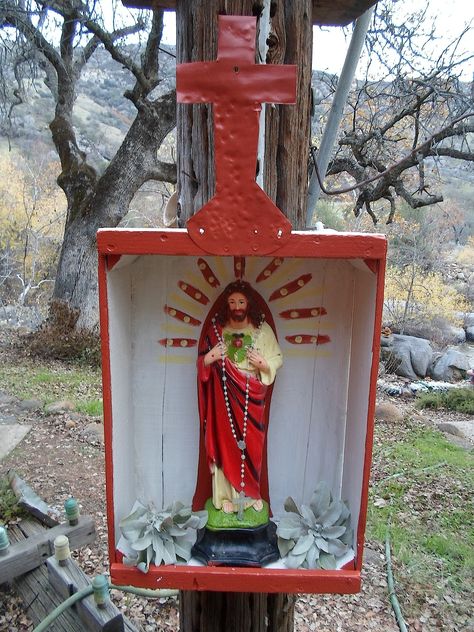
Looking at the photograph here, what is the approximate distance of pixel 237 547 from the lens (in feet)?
5.11

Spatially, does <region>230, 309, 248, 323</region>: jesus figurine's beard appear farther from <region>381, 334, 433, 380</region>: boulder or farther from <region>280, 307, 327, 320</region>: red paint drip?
<region>381, 334, 433, 380</region>: boulder

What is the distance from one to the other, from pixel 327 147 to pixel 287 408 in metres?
1.07

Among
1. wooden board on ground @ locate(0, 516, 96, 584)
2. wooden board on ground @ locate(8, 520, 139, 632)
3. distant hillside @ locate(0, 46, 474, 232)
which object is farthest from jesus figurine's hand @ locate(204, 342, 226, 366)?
distant hillside @ locate(0, 46, 474, 232)

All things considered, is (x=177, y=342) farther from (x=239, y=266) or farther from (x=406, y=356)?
(x=406, y=356)

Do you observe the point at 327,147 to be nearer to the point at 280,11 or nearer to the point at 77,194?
the point at 280,11

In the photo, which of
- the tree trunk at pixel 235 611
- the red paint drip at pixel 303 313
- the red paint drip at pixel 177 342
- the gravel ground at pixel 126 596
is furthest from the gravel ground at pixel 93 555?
the red paint drip at pixel 303 313

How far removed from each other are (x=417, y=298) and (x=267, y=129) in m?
12.5

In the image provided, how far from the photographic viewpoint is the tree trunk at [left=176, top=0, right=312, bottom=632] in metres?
1.51

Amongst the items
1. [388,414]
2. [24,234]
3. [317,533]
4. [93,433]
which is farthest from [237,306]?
[24,234]

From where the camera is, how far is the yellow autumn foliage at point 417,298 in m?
13.0

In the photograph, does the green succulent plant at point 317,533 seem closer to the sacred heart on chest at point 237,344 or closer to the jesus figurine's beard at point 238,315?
the sacred heart on chest at point 237,344

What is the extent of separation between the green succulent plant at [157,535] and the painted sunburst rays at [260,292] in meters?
0.52

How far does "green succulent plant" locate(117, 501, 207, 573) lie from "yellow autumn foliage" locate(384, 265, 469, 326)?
11598mm

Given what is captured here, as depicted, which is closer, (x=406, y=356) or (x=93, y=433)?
(x=93, y=433)
